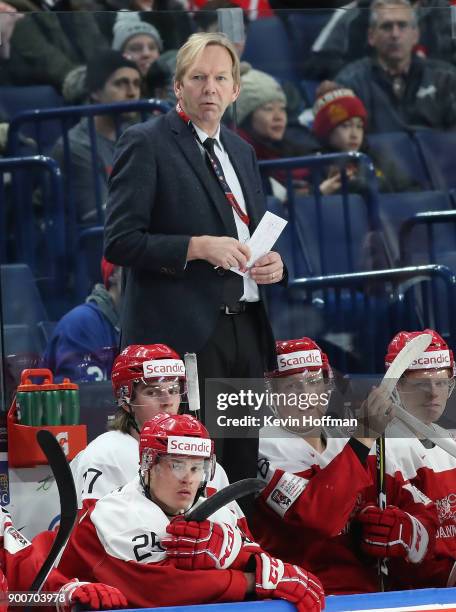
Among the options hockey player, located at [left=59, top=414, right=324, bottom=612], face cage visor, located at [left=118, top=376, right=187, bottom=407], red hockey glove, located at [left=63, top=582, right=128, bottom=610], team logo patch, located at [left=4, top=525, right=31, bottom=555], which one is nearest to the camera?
red hockey glove, located at [left=63, top=582, right=128, bottom=610]

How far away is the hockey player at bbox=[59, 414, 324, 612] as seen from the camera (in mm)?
3543

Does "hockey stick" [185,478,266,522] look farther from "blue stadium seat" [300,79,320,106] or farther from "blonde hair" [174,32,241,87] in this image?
"blue stadium seat" [300,79,320,106]

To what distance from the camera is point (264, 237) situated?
4195 mm

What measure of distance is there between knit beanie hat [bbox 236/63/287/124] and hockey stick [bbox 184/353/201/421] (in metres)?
1.27

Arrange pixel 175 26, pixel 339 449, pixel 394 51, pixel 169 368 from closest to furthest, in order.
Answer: pixel 169 368 < pixel 339 449 < pixel 175 26 < pixel 394 51

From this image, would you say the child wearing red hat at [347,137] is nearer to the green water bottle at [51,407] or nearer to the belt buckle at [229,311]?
the belt buckle at [229,311]

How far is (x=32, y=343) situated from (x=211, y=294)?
0.76 m

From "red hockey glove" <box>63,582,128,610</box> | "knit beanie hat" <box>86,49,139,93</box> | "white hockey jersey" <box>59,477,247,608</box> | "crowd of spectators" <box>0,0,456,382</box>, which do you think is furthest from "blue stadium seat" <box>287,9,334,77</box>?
"red hockey glove" <box>63,582,128,610</box>

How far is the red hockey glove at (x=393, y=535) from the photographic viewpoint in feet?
13.9

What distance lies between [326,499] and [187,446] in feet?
2.14

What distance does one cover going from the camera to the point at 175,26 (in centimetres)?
511

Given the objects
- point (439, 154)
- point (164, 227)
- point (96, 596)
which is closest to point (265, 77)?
point (439, 154)

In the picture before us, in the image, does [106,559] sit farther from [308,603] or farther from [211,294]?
[211,294]

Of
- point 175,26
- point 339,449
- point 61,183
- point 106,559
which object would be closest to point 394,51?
point 175,26
